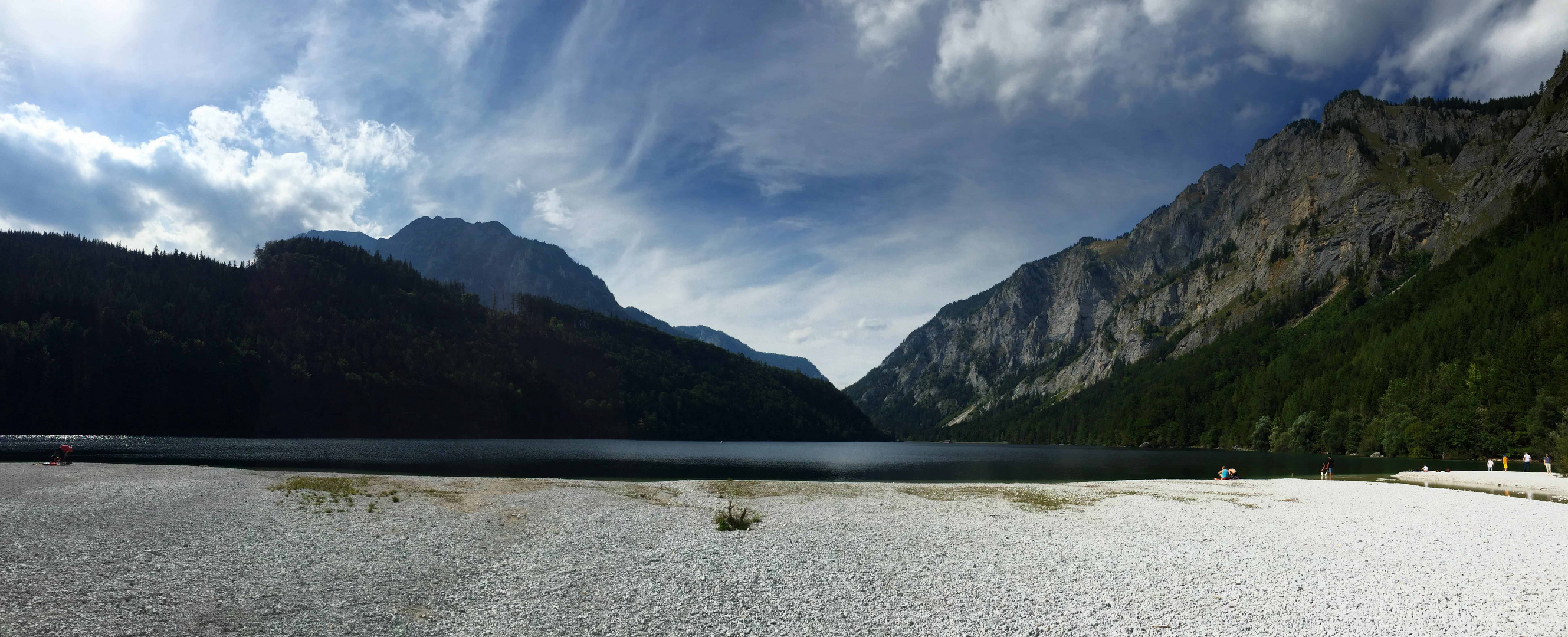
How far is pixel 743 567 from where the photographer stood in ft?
64.8

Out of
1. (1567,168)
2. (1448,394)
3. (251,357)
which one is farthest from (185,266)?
(1567,168)

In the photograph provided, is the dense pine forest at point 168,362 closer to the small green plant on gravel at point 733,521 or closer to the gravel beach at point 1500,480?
the small green plant on gravel at point 733,521

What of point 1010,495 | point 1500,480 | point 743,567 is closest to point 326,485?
point 743,567

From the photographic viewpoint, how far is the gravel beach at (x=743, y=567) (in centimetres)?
1420

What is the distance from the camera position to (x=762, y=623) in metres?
14.3

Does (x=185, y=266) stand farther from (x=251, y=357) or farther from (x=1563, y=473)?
(x=1563, y=473)

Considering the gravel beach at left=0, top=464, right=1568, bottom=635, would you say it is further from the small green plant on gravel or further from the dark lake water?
the dark lake water

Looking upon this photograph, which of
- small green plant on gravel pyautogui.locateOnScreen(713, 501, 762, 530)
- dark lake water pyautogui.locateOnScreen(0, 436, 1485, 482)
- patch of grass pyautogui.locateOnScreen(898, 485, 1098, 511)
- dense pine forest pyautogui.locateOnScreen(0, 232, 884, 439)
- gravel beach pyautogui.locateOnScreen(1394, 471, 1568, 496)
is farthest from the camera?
dense pine forest pyautogui.locateOnScreen(0, 232, 884, 439)

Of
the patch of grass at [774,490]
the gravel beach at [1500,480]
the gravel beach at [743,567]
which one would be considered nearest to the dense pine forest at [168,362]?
the gravel beach at [743,567]

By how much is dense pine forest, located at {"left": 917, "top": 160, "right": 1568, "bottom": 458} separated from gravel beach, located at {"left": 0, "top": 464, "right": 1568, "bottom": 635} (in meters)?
56.4

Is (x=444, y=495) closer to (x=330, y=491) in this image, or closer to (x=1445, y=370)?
(x=330, y=491)

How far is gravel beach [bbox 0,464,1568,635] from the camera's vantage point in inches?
559

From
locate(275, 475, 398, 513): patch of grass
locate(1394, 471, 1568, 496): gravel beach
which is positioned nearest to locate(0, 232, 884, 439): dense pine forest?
→ locate(275, 475, 398, 513): patch of grass

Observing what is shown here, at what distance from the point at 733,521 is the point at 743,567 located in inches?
315
